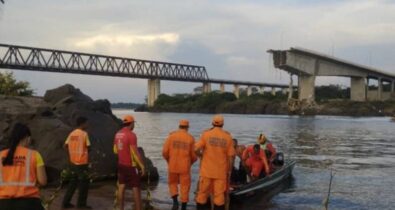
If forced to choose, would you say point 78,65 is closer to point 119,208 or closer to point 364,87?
point 364,87

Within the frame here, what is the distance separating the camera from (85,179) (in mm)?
11547

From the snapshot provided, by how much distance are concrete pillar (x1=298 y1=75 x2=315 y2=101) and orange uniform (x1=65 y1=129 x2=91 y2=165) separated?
134m

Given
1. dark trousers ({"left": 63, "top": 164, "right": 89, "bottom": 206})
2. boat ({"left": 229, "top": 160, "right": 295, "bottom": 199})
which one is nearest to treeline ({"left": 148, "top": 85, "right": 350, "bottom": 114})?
boat ({"left": 229, "top": 160, "right": 295, "bottom": 199})

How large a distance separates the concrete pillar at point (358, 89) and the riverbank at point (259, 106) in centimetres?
538

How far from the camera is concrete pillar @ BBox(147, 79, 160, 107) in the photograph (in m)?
168

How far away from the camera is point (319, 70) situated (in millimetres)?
140250

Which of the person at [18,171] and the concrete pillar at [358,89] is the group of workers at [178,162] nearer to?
the person at [18,171]

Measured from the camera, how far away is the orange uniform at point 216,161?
10.1 meters

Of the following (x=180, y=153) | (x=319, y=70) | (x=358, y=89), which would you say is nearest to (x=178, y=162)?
(x=180, y=153)

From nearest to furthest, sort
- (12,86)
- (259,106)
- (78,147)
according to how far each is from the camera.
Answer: (78,147) < (12,86) < (259,106)

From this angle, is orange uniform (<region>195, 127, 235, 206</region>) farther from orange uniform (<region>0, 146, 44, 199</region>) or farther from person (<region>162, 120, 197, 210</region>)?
orange uniform (<region>0, 146, 44, 199</region>)

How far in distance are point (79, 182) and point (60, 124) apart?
515cm

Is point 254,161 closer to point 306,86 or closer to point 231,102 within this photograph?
point 306,86

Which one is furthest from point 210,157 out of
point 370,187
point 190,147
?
point 370,187
